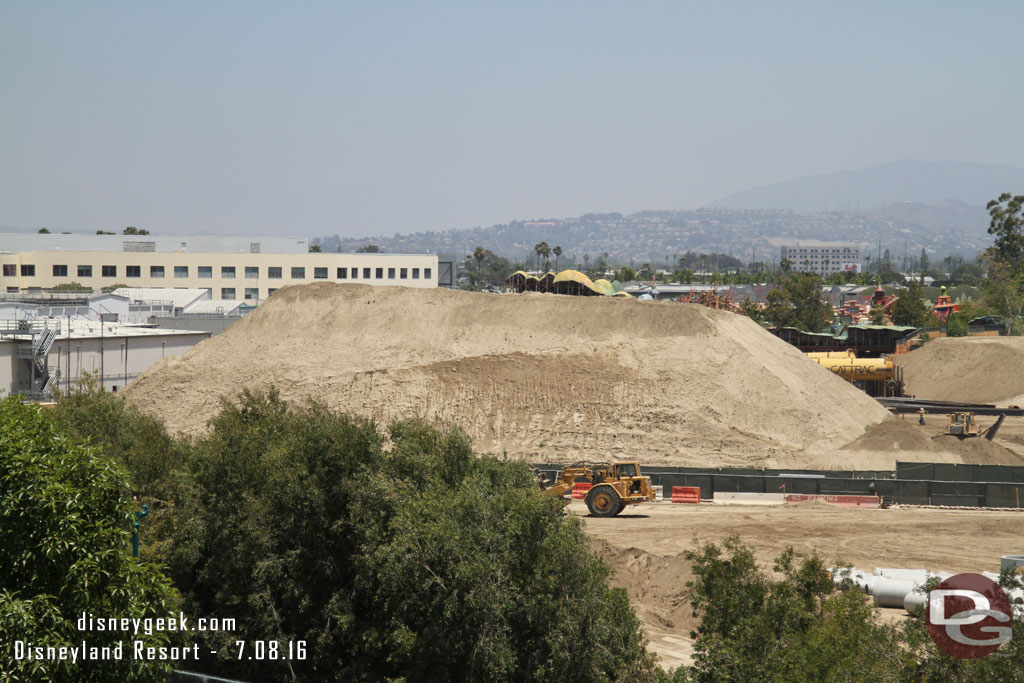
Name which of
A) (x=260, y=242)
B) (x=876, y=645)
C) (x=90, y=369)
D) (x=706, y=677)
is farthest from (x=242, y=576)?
(x=260, y=242)

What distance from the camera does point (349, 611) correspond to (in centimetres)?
2000

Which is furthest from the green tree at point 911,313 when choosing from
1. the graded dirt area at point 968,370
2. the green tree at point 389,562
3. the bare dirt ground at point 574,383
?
the green tree at point 389,562

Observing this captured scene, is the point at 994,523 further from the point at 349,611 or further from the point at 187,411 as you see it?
the point at 187,411

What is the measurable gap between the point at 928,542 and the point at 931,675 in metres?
19.8

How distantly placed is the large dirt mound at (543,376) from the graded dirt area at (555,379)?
0.08 m

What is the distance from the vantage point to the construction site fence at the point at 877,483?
117 ft

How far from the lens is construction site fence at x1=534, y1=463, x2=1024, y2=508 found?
35.6 metres

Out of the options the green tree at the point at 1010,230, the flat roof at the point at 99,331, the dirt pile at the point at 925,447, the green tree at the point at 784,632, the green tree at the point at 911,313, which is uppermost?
the green tree at the point at 1010,230

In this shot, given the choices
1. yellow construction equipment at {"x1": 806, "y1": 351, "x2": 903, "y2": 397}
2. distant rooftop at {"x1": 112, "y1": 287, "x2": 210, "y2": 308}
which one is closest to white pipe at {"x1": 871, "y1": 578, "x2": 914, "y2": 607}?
yellow construction equipment at {"x1": 806, "y1": 351, "x2": 903, "y2": 397}

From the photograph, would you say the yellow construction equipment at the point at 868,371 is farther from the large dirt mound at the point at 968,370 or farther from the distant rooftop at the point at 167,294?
the distant rooftop at the point at 167,294

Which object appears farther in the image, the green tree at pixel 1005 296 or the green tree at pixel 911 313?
the green tree at pixel 911 313

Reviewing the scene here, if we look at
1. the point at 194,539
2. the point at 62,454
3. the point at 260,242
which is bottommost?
the point at 194,539

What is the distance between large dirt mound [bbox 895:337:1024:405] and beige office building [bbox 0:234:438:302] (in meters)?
50.1

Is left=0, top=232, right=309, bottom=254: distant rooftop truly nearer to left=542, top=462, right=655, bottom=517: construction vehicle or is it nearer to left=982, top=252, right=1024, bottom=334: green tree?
left=542, top=462, right=655, bottom=517: construction vehicle
